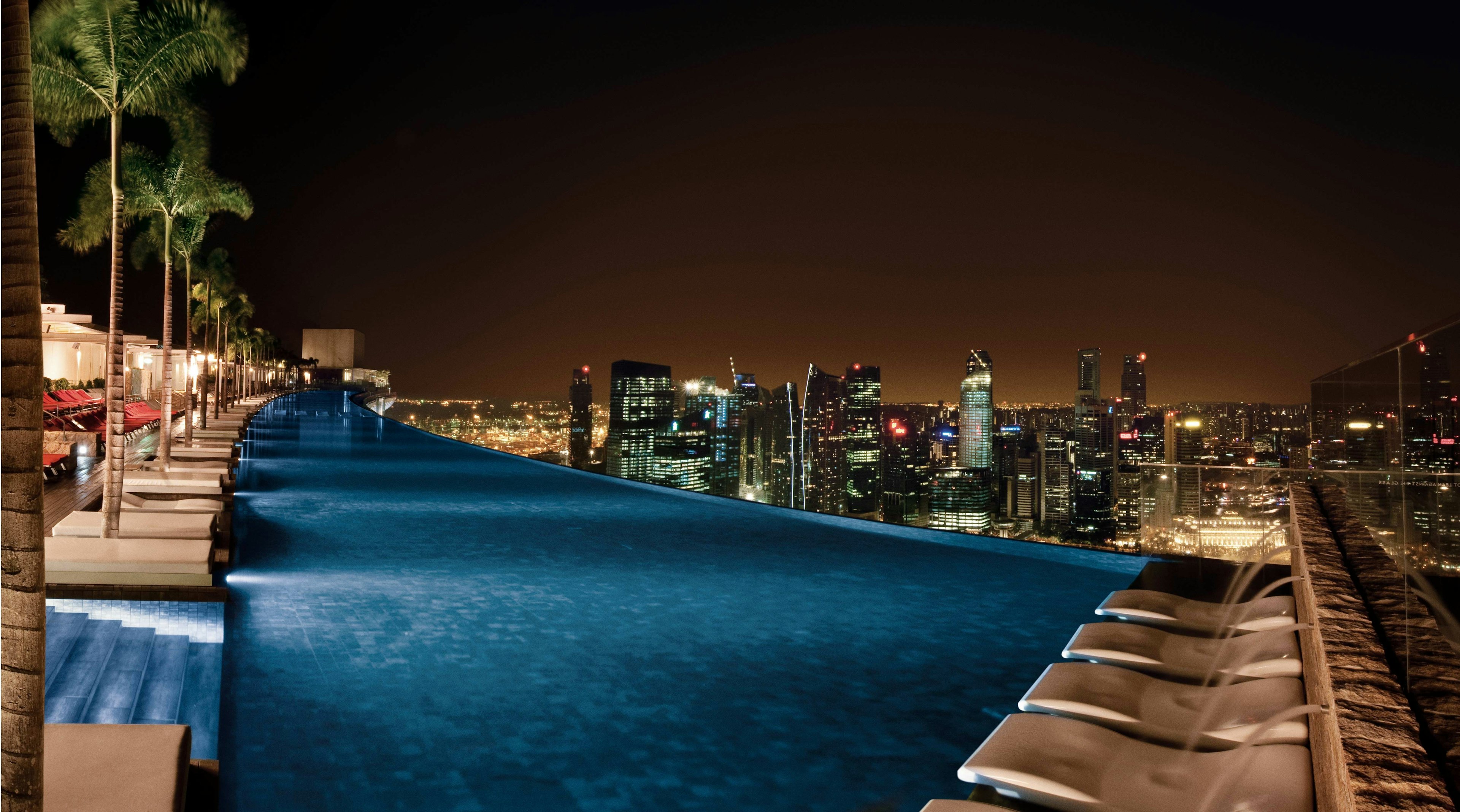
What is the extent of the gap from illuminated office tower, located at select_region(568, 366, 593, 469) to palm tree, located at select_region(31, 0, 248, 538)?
8.19 metres

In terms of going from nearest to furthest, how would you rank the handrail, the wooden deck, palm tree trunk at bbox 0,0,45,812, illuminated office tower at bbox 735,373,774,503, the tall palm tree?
palm tree trunk at bbox 0,0,45,812 → the handrail → the wooden deck → illuminated office tower at bbox 735,373,774,503 → the tall palm tree

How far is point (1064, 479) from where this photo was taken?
786cm

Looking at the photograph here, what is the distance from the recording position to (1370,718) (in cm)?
168

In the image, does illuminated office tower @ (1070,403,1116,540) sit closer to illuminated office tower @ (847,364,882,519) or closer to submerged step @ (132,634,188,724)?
illuminated office tower @ (847,364,882,519)

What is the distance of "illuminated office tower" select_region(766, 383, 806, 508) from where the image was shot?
13633 millimetres

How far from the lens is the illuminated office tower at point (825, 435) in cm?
1589

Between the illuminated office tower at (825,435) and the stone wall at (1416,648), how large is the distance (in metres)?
9.91

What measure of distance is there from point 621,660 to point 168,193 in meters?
8.54

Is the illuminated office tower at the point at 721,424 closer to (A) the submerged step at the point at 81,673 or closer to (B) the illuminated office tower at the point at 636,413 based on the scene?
(B) the illuminated office tower at the point at 636,413

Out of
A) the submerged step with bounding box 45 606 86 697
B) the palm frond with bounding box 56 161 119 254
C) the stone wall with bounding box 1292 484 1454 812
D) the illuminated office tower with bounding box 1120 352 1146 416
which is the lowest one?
the submerged step with bounding box 45 606 86 697

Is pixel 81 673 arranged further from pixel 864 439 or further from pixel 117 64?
pixel 864 439

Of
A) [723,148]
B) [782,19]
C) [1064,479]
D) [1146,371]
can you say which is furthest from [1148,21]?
[1064,479]

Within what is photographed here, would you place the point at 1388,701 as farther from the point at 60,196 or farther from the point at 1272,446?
the point at 60,196

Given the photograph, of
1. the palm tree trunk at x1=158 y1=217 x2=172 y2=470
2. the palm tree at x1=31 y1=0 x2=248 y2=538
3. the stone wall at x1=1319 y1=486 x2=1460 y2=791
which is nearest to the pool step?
the palm tree at x1=31 y1=0 x2=248 y2=538
